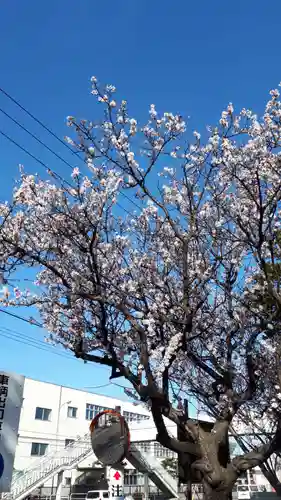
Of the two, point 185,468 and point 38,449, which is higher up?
point 38,449

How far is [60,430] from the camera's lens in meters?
29.7

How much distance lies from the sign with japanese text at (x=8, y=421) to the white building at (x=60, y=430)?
55.6 feet

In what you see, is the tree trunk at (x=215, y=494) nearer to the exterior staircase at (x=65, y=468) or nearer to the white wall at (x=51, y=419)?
the exterior staircase at (x=65, y=468)

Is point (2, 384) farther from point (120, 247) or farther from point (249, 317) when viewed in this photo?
point (249, 317)

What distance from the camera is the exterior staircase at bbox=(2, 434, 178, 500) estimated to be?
20.4m

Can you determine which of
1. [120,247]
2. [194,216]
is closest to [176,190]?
[194,216]

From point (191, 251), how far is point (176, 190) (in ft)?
4.34

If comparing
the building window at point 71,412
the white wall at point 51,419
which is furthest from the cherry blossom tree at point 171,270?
the building window at point 71,412

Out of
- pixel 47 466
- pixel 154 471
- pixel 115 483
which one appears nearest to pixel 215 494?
pixel 115 483

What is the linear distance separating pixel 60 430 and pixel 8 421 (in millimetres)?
26383

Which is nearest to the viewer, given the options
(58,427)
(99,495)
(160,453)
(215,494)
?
(215,494)

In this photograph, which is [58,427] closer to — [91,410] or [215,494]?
[91,410]

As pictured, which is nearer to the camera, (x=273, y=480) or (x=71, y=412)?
(x=273, y=480)

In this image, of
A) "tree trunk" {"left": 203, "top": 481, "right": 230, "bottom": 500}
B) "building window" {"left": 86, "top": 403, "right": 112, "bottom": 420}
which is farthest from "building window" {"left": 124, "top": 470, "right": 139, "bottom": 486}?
"tree trunk" {"left": 203, "top": 481, "right": 230, "bottom": 500}
